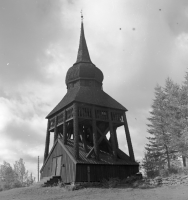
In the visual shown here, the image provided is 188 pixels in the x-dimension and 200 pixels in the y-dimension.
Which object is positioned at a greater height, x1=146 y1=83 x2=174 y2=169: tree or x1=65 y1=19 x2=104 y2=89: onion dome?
x1=65 y1=19 x2=104 y2=89: onion dome

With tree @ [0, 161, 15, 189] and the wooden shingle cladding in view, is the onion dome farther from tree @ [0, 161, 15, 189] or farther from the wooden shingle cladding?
tree @ [0, 161, 15, 189]

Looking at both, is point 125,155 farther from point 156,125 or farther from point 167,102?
point 167,102

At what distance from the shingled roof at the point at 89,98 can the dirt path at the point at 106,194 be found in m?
9.55

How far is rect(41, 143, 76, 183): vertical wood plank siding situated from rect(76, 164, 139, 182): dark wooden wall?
69 centimetres

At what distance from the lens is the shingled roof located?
27725 mm

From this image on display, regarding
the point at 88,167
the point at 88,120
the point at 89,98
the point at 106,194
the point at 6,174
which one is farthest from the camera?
the point at 6,174

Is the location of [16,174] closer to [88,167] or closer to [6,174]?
[6,174]

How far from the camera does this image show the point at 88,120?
27438mm

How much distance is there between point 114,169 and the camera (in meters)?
25.9

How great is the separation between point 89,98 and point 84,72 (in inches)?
175

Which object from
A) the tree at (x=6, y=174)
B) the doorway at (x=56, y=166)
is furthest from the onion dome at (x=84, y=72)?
the tree at (x=6, y=174)

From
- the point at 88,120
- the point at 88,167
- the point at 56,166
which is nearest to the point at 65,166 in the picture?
the point at 56,166

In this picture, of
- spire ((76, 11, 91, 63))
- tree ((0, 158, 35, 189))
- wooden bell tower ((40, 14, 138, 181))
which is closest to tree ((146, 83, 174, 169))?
wooden bell tower ((40, 14, 138, 181))

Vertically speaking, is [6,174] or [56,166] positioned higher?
[56,166]
